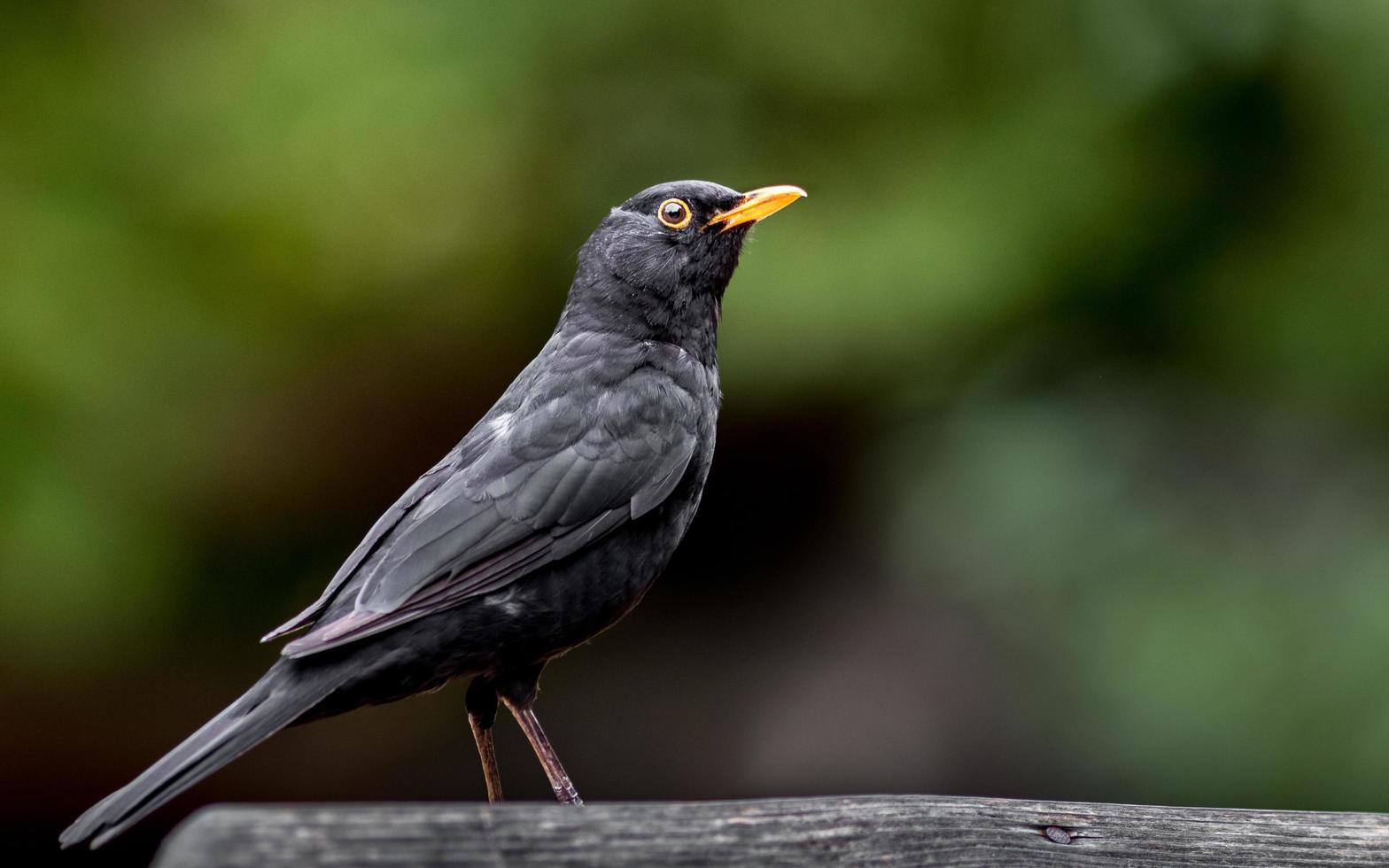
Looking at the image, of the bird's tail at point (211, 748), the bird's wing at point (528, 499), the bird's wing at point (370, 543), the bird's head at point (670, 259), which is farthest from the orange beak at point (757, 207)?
the bird's tail at point (211, 748)

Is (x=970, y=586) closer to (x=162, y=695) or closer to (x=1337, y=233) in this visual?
(x=1337, y=233)

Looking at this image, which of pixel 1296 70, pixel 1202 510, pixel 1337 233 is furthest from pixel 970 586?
pixel 1296 70

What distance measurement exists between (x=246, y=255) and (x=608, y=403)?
7.49ft

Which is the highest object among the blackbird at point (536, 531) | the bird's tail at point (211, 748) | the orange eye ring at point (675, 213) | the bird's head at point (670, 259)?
the orange eye ring at point (675, 213)

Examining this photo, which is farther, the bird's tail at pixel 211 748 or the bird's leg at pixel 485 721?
the bird's leg at pixel 485 721

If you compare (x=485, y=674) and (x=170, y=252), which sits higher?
(x=170, y=252)

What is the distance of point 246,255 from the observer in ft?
16.1

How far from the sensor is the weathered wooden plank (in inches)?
65.5

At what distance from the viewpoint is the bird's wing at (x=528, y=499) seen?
271cm

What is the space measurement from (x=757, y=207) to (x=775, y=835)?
203cm

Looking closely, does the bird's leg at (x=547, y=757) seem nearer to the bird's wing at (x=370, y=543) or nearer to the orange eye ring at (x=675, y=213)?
the bird's wing at (x=370, y=543)

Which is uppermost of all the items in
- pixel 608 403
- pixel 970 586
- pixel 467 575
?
pixel 608 403

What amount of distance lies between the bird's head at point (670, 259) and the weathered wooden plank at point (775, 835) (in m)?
1.63

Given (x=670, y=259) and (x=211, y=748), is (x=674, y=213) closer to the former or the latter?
(x=670, y=259)
